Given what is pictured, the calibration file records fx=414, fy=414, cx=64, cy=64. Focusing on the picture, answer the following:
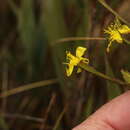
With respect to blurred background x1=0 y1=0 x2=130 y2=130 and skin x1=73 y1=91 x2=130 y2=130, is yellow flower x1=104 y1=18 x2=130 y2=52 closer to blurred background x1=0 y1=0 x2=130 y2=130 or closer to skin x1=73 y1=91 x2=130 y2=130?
skin x1=73 y1=91 x2=130 y2=130

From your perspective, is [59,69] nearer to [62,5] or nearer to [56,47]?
[56,47]

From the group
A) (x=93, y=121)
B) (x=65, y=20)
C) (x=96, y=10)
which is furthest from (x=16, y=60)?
(x=93, y=121)

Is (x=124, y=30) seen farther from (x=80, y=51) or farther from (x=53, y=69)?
(x=53, y=69)

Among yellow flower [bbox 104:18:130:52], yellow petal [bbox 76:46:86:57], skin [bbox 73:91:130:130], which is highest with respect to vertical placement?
yellow flower [bbox 104:18:130:52]

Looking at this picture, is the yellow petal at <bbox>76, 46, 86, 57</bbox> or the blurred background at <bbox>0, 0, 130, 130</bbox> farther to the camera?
the blurred background at <bbox>0, 0, 130, 130</bbox>

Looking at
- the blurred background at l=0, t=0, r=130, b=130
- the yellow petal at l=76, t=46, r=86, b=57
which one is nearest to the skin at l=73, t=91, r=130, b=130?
the yellow petal at l=76, t=46, r=86, b=57

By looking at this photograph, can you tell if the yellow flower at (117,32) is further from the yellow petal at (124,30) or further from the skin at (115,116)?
the skin at (115,116)
